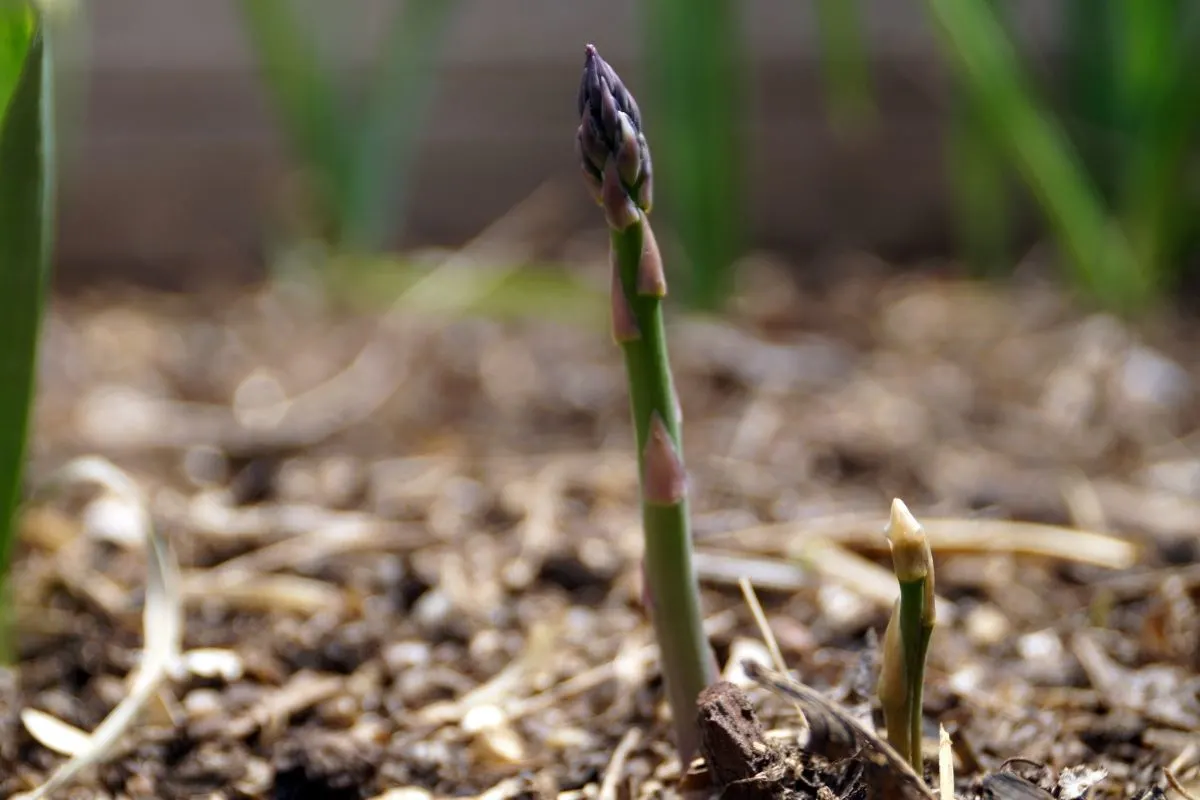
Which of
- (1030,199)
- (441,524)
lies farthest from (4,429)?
(1030,199)

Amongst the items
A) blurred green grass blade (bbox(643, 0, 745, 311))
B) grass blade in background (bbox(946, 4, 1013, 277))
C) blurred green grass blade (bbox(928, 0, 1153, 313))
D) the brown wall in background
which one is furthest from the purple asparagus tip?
the brown wall in background

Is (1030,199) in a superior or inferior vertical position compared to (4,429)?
inferior

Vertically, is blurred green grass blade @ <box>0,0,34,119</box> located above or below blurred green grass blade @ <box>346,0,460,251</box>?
above

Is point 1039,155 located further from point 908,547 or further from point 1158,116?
point 908,547

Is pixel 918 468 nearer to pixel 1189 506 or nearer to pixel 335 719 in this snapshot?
pixel 1189 506

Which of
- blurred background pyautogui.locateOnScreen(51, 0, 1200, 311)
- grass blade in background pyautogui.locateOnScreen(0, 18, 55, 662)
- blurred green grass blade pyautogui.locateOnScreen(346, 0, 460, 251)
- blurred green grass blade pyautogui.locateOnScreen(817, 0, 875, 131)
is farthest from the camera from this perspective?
blurred background pyautogui.locateOnScreen(51, 0, 1200, 311)

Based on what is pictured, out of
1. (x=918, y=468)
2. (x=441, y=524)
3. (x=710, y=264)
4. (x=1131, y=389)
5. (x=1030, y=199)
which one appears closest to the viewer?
(x=441, y=524)

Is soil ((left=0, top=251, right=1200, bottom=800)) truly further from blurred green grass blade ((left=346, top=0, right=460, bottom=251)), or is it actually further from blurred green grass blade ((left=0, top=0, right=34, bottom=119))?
blurred green grass blade ((left=0, top=0, right=34, bottom=119))
